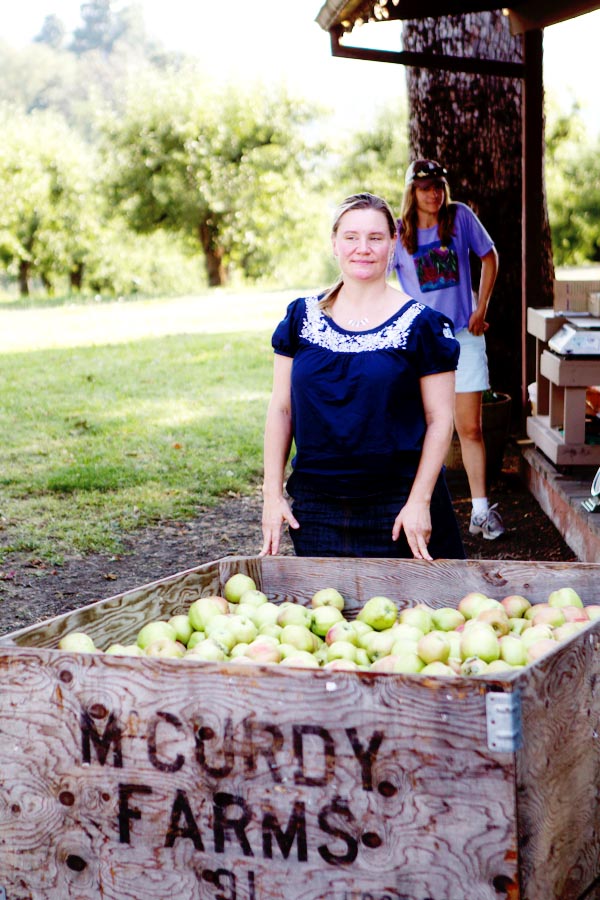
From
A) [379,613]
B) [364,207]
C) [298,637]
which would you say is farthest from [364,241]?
[298,637]

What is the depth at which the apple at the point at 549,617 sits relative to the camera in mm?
2635

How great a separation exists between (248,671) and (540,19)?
5658mm

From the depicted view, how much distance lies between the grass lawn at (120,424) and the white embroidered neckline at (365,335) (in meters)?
3.53

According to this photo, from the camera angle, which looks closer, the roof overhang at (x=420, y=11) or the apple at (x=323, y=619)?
the apple at (x=323, y=619)

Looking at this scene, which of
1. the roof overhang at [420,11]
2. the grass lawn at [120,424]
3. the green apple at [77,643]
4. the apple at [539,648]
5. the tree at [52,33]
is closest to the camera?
the apple at [539,648]

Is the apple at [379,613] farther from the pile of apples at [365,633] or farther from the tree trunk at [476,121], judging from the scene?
the tree trunk at [476,121]

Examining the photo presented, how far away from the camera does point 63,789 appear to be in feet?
7.47

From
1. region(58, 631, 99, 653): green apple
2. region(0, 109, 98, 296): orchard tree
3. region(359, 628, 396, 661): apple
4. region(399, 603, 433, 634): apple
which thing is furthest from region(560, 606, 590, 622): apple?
region(0, 109, 98, 296): orchard tree

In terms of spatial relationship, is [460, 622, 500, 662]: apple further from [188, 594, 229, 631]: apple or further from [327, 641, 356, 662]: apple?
[188, 594, 229, 631]: apple

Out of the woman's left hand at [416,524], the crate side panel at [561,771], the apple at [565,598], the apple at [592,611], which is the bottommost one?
the crate side panel at [561,771]

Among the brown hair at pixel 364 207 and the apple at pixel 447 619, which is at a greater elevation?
the brown hair at pixel 364 207

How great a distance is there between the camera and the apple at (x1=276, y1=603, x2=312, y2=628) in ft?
9.27

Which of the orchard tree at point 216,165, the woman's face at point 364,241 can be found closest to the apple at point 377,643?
the woman's face at point 364,241

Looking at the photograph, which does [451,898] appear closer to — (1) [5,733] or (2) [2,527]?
(1) [5,733]
